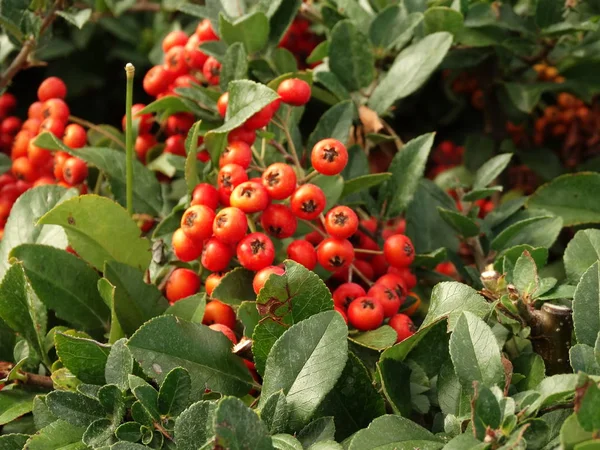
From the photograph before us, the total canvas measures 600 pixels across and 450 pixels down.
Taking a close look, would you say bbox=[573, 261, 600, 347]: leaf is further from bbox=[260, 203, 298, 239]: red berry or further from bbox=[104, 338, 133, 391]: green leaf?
bbox=[104, 338, 133, 391]: green leaf

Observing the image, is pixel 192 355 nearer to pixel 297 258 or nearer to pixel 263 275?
pixel 263 275

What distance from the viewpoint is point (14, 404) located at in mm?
1210

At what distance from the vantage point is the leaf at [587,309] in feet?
3.44

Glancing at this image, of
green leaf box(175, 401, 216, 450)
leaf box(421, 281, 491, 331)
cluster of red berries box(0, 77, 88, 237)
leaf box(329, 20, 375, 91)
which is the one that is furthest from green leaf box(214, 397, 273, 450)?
leaf box(329, 20, 375, 91)

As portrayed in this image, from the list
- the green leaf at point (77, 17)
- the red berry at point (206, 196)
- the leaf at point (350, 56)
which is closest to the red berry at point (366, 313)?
the red berry at point (206, 196)

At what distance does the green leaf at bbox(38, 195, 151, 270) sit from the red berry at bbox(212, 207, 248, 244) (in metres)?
0.23

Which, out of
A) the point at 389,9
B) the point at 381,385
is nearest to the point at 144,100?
the point at 389,9

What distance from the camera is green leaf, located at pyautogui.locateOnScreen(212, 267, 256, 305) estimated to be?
1.28m

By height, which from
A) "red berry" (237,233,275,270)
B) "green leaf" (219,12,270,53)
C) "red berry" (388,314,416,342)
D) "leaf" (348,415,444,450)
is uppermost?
"green leaf" (219,12,270,53)

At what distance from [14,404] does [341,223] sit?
2.08ft

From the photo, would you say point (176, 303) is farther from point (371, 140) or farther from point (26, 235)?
point (371, 140)

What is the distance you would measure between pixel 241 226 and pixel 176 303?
17 cm

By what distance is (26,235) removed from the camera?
4.84ft

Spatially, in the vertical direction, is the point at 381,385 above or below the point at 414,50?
below
